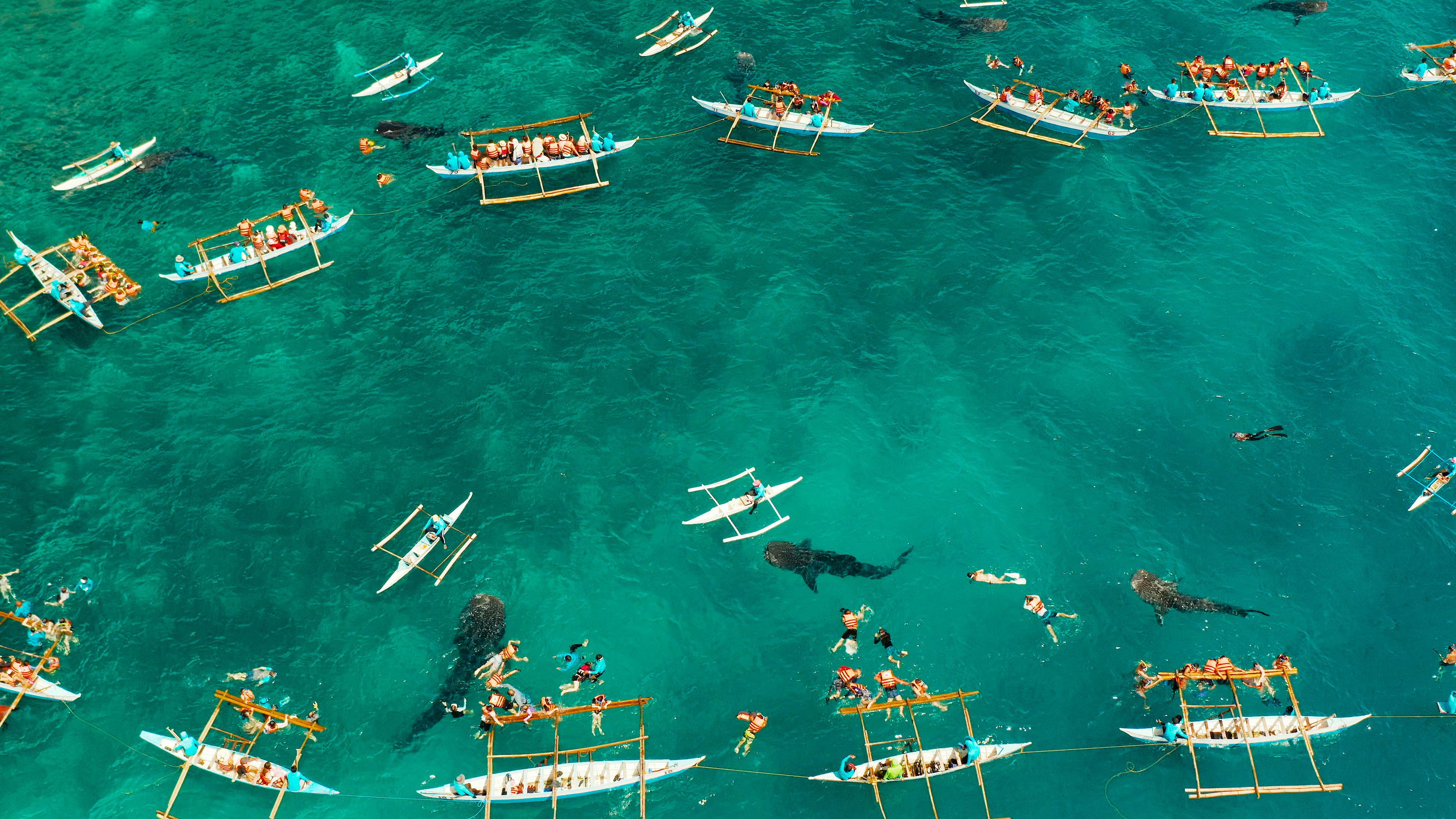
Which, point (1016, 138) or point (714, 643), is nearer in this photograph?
point (714, 643)

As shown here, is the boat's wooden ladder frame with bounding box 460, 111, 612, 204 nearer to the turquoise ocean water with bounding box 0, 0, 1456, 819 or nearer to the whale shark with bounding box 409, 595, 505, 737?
the turquoise ocean water with bounding box 0, 0, 1456, 819

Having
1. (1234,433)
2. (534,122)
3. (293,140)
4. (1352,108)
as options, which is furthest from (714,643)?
(1352,108)

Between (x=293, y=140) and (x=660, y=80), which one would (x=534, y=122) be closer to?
(x=660, y=80)

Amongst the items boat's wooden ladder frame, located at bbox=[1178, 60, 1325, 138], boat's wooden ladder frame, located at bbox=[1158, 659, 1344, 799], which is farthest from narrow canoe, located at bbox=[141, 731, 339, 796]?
boat's wooden ladder frame, located at bbox=[1178, 60, 1325, 138]

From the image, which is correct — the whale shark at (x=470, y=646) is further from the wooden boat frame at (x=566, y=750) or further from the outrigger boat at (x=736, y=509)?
the outrigger boat at (x=736, y=509)

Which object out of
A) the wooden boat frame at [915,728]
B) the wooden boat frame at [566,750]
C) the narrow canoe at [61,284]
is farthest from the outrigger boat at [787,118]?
the narrow canoe at [61,284]

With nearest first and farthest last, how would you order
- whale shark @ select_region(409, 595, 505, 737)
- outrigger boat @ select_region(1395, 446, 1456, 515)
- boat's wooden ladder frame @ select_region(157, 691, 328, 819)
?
boat's wooden ladder frame @ select_region(157, 691, 328, 819), whale shark @ select_region(409, 595, 505, 737), outrigger boat @ select_region(1395, 446, 1456, 515)
